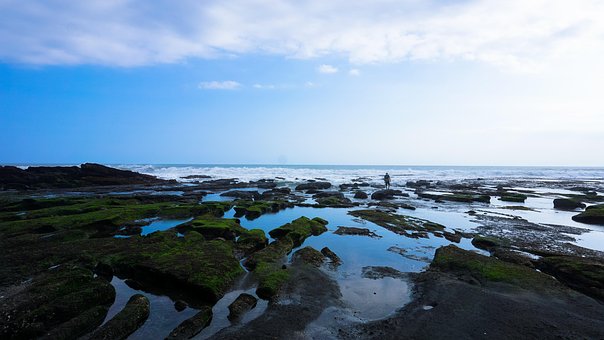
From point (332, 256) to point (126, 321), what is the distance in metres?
9.56

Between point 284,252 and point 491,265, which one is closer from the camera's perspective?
point 491,265

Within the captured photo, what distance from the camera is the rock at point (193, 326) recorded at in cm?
820

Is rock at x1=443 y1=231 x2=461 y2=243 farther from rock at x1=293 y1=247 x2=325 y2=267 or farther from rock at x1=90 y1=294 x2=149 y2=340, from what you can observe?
rock at x1=90 y1=294 x2=149 y2=340

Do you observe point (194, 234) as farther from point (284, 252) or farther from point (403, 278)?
point (403, 278)

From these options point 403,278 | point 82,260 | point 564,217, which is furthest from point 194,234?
point 564,217

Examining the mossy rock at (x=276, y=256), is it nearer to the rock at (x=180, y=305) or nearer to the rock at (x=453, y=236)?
the rock at (x=180, y=305)

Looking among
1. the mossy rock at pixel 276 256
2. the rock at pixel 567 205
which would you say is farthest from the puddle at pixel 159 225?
the rock at pixel 567 205

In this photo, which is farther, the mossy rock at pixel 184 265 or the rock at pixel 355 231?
the rock at pixel 355 231

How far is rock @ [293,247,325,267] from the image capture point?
1468 cm

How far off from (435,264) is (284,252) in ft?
24.0

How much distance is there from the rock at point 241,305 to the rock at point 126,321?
2.51 meters

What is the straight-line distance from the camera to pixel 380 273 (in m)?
13.5

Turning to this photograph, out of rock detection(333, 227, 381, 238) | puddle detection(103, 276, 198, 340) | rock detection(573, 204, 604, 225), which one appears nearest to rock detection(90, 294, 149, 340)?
puddle detection(103, 276, 198, 340)

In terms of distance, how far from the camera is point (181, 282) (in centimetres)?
1126
